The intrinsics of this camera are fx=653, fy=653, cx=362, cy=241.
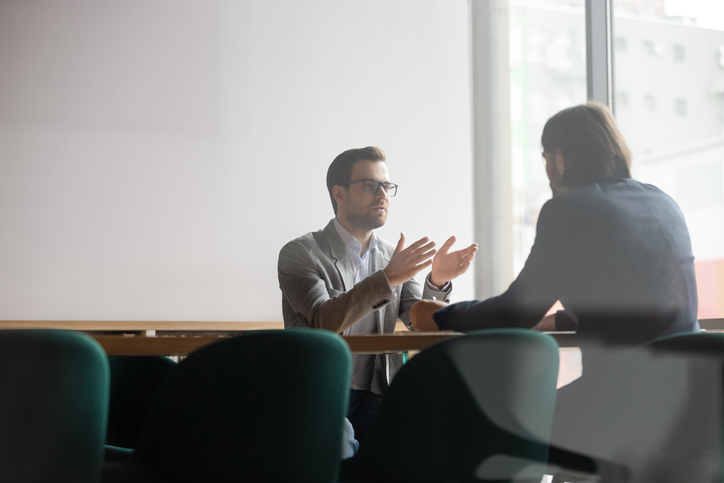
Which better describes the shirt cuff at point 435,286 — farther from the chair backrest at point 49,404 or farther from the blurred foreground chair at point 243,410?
the chair backrest at point 49,404

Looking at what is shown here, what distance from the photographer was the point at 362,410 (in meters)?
1.92

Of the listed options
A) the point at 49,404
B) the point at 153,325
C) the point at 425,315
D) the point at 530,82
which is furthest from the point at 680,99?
the point at 49,404

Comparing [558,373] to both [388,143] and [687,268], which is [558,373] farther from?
[388,143]

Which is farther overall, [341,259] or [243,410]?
[341,259]

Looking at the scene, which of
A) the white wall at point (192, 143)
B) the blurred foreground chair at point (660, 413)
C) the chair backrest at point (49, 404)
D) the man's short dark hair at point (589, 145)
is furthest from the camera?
the white wall at point (192, 143)

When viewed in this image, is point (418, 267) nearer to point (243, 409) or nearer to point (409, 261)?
point (409, 261)

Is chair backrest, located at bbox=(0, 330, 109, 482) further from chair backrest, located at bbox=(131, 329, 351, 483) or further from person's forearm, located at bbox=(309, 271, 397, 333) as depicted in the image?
person's forearm, located at bbox=(309, 271, 397, 333)

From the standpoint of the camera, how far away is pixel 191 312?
404 centimetres

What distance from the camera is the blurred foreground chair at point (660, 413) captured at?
1139 millimetres

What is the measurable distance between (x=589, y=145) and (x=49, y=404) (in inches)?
47.5

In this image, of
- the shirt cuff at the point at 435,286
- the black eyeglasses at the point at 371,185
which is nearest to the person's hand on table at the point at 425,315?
the shirt cuff at the point at 435,286

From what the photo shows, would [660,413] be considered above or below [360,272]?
below

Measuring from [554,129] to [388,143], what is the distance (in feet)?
9.76

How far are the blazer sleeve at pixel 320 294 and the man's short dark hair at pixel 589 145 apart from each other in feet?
1.92
